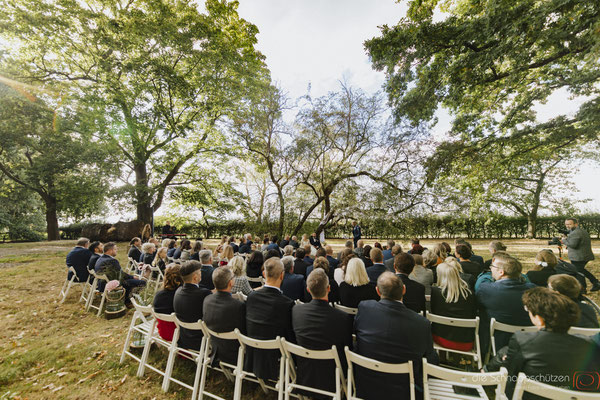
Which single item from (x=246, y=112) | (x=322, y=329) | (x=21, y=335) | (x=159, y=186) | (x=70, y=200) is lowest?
(x=21, y=335)

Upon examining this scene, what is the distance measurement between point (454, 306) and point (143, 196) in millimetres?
17377

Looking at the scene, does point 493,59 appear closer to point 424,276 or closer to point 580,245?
point 580,245

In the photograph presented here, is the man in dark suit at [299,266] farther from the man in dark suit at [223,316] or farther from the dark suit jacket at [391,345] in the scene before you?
the dark suit jacket at [391,345]

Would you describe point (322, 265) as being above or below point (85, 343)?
above

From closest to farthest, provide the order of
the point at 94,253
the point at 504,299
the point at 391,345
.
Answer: the point at 391,345 → the point at 504,299 → the point at 94,253

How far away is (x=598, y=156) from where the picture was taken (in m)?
18.8

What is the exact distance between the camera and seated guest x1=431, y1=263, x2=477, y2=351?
2.79 m

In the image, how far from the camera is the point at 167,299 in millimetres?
3055

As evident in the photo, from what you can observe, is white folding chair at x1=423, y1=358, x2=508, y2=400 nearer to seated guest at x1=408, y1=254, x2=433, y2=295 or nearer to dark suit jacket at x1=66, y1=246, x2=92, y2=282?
seated guest at x1=408, y1=254, x2=433, y2=295

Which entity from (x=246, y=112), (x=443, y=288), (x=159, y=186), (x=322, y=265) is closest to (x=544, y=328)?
(x=443, y=288)

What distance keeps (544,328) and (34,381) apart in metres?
5.45

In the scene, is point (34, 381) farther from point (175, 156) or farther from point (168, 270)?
point (175, 156)

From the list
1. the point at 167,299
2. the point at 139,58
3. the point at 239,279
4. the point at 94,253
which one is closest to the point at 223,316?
the point at 167,299

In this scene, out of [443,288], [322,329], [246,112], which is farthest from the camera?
[246,112]
